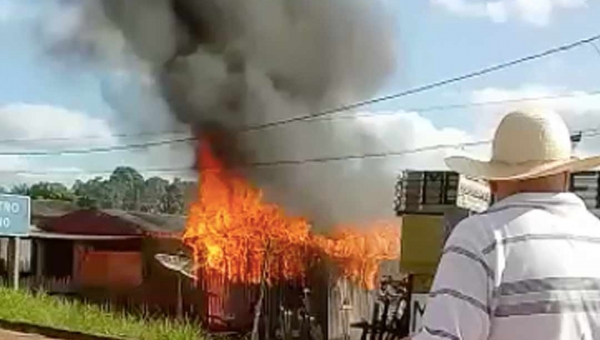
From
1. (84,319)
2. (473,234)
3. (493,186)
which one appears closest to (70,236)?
(84,319)

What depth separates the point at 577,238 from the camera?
2.12 metres

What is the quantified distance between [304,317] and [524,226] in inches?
623

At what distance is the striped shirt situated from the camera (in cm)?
200

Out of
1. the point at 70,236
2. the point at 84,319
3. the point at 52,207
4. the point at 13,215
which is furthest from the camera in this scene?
the point at 52,207

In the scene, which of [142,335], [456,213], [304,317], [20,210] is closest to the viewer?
[456,213]

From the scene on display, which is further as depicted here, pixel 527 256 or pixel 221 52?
pixel 221 52

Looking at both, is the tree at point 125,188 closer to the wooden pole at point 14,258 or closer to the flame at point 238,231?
the flame at point 238,231

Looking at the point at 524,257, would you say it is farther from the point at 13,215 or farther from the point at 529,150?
the point at 13,215

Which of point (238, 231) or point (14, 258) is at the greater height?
point (238, 231)

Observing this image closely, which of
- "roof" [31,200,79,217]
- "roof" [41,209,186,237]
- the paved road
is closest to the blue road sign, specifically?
the paved road

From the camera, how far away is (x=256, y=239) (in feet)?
69.6

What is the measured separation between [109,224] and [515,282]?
27170mm

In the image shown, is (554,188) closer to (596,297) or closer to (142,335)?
(596,297)

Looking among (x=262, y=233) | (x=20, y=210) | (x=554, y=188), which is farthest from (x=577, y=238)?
(x=262, y=233)
